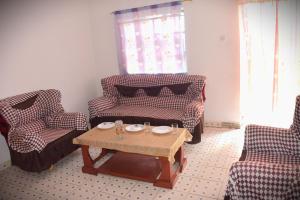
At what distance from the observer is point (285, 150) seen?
221 centimetres

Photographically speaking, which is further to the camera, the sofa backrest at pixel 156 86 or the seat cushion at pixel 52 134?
the sofa backrest at pixel 156 86

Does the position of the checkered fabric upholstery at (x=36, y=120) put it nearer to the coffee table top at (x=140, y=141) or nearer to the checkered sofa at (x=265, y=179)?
the coffee table top at (x=140, y=141)

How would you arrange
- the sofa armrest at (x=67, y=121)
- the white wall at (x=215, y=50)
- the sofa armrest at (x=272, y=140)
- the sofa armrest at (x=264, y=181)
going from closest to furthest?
the sofa armrest at (x=264, y=181), the sofa armrest at (x=272, y=140), the sofa armrest at (x=67, y=121), the white wall at (x=215, y=50)

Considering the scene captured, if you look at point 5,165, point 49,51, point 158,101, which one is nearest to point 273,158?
point 158,101

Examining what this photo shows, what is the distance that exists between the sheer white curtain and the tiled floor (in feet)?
2.53

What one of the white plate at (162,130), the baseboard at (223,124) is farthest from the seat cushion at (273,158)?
the baseboard at (223,124)

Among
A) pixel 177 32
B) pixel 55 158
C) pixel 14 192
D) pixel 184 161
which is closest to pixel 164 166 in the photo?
pixel 184 161

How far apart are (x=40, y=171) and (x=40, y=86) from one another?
143 centimetres

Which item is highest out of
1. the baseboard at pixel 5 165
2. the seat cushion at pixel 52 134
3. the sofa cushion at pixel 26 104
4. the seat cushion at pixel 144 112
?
the sofa cushion at pixel 26 104

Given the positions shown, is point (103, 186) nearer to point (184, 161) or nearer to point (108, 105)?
point (184, 161)

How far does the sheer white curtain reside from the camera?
3.23 m

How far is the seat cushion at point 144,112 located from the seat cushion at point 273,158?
130cm

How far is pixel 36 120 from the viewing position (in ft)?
11.1

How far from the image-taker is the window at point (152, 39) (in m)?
3.99
